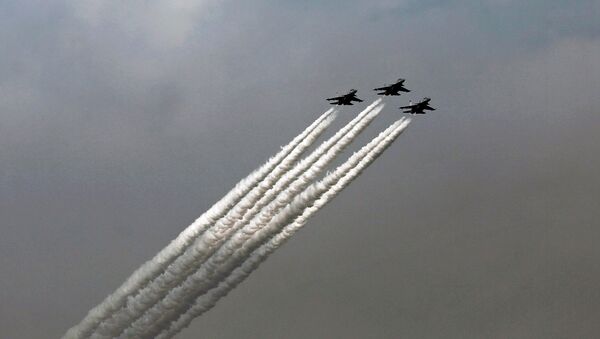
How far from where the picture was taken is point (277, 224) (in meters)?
148

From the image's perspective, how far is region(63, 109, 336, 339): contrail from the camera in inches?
5999

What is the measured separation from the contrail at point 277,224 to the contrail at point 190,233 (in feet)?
10.9

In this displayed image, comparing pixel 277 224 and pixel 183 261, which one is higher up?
pixel 277 224

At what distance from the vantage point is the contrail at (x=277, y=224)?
484 feet

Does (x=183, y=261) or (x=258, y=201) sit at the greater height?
(x=258, y=201)

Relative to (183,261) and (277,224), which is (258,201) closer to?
(277,224)

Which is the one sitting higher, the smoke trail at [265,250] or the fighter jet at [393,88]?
the fighter jet at [393,88]

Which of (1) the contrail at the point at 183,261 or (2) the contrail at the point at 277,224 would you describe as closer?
(2) the contrail at the point at 277,224

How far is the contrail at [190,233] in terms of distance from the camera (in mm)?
152375

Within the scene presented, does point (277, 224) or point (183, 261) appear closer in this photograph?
point (277, 224)

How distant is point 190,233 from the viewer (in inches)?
6033

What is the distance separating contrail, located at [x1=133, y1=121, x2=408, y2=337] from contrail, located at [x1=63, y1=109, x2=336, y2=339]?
3.31 m

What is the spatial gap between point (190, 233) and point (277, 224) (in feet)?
35.0

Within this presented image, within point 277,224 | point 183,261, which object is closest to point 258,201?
point 277,224
